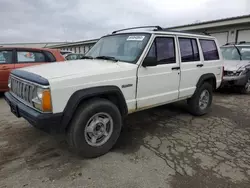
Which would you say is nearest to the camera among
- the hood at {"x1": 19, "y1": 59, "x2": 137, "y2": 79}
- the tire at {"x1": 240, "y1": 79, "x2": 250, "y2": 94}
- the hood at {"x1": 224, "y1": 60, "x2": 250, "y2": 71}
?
→ the hood at {"x1": 19, "y1": 59, "x2": 137, "y2": 79}

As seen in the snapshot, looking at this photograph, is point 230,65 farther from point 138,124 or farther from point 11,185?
point 11,185

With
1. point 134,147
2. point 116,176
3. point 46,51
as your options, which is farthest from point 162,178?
point 46,51

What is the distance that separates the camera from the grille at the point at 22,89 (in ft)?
9.29

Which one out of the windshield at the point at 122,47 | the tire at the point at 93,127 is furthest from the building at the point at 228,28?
the tire at the point at 93,127

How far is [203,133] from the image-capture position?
4145 mm

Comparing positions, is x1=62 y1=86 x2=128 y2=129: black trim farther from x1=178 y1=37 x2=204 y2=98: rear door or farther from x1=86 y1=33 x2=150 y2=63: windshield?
x1=178 y1=37 x2=204 y2=98: rear door

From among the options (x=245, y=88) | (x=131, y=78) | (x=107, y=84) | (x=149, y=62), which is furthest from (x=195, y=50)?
(x=245, y=88)

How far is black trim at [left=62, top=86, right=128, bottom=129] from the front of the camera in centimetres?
272

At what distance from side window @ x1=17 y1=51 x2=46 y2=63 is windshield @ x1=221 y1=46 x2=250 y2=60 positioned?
24.2 ft

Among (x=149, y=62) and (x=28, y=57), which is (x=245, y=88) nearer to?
(x=149, y=62)

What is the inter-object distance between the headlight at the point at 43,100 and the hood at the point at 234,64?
6.89 m

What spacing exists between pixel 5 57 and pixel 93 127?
5170 millimetres

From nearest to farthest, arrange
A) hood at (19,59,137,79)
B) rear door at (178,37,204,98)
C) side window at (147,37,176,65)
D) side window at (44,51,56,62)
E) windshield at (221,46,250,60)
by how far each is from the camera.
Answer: hood at (19,59,137,79), side window at (147,37,176,65), rear door at (178,37,204,98), side window at (44,51,56,62), windshield at (221,46,250,60)

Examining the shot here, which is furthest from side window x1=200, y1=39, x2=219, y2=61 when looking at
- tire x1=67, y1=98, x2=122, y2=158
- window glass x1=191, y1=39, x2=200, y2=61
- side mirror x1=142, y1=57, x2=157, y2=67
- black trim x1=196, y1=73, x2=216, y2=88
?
tire x1=67, y1=98, x2=122, y2=158
